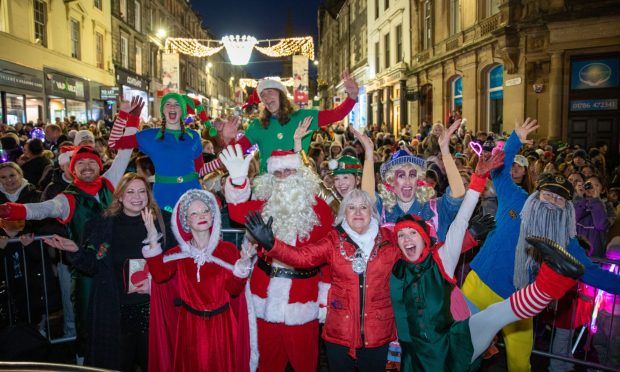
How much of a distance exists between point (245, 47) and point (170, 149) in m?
16.6

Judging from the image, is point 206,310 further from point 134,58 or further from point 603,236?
point 134,58

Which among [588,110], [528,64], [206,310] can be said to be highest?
[528,64]

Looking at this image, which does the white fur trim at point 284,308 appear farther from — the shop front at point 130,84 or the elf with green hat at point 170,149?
the shop front at point 130,84

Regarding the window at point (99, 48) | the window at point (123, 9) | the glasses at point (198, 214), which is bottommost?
the glasses at point (198, 214)

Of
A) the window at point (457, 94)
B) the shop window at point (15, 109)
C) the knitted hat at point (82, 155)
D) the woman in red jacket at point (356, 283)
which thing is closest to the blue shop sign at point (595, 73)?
the window at point (457, 94)

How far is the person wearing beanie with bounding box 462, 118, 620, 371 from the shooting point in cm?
396

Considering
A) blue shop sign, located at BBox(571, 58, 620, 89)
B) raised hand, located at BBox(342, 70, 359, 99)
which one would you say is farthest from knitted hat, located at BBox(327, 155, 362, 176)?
blue shop sign, located at BBox(571, 58, 620, 89)

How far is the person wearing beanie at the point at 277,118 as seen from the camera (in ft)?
17.0

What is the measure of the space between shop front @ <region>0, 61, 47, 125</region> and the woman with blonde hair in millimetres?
16307

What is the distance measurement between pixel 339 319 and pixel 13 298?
12.3ft

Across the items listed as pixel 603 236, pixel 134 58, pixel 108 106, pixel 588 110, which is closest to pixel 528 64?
pixel 588 110

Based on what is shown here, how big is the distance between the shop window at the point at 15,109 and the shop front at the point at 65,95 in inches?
76.4

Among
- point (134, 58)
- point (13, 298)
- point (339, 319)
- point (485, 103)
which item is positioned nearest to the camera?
point (339, 319)

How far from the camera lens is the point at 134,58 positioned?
3366 centimetres
